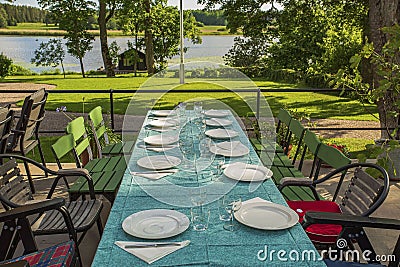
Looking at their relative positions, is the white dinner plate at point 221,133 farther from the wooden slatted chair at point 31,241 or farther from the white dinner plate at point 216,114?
the wooden slatted chair at point 31,241

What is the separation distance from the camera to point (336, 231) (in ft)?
7.74

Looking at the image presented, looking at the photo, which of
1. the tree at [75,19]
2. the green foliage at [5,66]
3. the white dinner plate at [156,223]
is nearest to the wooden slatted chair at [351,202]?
the white dinner plate at [156,223]

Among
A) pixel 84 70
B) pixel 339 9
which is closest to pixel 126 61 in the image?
pixel 84 70

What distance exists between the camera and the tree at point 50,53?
24.1 meters

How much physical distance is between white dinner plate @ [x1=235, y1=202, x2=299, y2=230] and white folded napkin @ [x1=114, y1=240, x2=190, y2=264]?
33 centimetres

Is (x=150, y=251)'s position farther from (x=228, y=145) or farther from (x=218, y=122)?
(x=218, y=122)

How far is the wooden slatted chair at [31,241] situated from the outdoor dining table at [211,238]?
33 cm

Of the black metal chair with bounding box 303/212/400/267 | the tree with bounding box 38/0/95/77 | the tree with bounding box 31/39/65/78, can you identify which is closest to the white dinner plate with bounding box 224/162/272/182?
the black metal chair with bounding box 303/212/400/267

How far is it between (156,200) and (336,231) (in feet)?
3.20

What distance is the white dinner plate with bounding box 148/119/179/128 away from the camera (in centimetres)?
381

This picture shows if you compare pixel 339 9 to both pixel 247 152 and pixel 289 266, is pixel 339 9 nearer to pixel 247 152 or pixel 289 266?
pixel 247 152

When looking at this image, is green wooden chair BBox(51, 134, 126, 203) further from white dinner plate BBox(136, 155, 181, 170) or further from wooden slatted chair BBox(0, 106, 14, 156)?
wooden slatted chair BBox(0, 106, 14, 156)

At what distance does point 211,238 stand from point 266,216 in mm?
327

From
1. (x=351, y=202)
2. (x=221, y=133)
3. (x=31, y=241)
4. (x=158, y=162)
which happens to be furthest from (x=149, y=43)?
(x=31, y=241)
